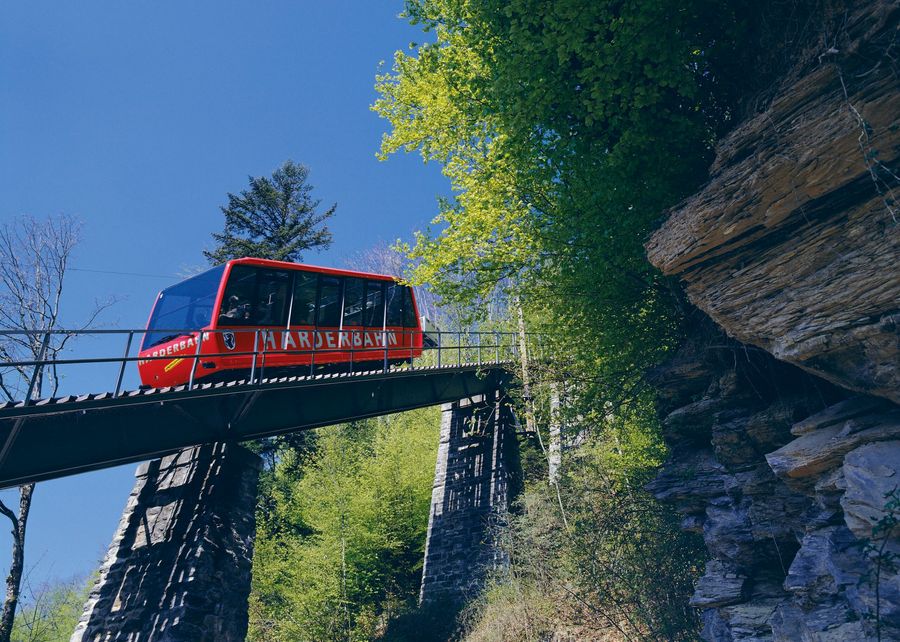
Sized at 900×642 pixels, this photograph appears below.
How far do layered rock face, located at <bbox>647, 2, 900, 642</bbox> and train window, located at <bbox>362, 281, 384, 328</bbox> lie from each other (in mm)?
9568

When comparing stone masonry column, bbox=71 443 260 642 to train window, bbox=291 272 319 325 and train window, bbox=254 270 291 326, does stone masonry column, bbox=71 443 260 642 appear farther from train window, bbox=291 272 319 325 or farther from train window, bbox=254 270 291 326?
train window, bbox=291 272 319 325

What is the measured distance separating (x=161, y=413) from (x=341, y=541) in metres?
8.02

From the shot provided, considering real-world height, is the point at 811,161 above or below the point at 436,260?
below

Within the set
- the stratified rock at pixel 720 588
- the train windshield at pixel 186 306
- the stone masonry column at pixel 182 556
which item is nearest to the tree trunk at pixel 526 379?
the stratified rock at pixel 720 588

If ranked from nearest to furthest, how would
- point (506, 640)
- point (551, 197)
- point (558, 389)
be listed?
1. point (551, 197)
2. point (506, 640)
3. point (558, 389)

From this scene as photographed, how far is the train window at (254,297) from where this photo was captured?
1152 cm

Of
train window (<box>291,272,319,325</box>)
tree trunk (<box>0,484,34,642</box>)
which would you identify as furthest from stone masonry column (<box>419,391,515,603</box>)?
tree trunk (<box>0,484,34,642</box>)

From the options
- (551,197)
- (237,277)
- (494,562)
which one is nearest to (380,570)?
(494,562)

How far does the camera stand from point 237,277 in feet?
38.3

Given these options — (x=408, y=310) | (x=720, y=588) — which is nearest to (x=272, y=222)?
(x=408, y=310)

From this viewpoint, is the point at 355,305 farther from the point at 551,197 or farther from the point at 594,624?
the point at 594,624

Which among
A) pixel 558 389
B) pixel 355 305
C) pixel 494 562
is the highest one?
pixel 355 305

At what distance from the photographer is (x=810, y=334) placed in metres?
4.70

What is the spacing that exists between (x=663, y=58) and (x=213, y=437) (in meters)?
9.43
